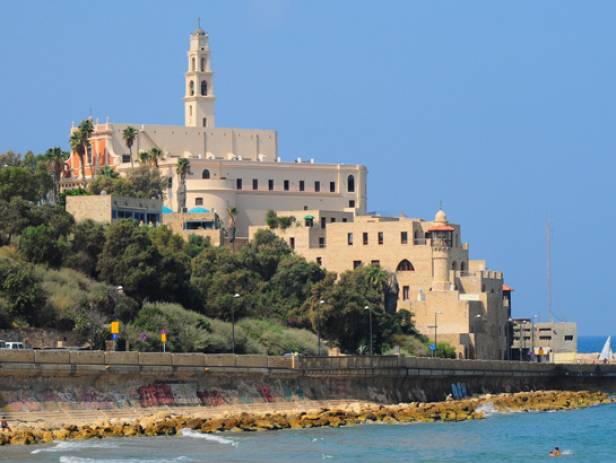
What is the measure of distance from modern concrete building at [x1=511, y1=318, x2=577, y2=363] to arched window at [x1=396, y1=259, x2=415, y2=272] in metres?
12.2

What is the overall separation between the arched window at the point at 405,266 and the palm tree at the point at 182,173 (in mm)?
17745

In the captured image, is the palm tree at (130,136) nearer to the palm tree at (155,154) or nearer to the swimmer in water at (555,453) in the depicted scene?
the palm tree at (155,154)

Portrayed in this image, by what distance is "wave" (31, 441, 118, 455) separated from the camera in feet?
198

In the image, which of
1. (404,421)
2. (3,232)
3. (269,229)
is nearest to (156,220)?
(269,229)

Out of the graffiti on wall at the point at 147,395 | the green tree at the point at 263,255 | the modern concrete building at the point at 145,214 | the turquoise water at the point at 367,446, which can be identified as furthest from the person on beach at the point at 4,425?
the green tree at the point at 263,255

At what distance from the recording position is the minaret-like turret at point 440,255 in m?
113

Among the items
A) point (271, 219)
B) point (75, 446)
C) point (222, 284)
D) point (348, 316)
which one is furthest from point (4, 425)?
point (271, 219)

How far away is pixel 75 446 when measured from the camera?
61.9 meters

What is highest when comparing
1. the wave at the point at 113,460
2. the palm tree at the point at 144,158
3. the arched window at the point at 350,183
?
the palm tree at the point at 144,158

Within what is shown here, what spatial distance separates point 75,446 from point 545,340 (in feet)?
260

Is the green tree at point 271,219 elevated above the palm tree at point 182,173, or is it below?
below

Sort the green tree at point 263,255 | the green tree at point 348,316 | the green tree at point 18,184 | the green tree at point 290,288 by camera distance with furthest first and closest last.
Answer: the green tree at point 263,255 < the green tree at point 18,184 < the green tree at point 290,288 < the green tree at point 348,316

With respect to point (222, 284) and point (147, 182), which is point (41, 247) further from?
point (147, 182)

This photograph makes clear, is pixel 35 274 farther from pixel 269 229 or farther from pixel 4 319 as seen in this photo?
pixel 269 229
